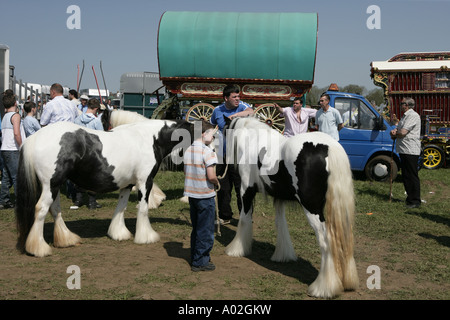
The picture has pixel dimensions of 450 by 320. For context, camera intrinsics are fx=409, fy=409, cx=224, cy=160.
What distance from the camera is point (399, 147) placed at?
26.1 ft

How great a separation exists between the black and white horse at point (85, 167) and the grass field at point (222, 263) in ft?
0.81

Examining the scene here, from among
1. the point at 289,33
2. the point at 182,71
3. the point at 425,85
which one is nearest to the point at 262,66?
the point at 289,33

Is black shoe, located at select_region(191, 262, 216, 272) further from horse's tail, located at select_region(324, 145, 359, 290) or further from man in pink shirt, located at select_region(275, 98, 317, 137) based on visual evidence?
man in pink shirt, located at select_region(275, 98, 317, 137)

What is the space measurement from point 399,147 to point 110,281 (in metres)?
6.11

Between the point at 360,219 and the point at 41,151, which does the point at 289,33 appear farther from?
the point at 41,151

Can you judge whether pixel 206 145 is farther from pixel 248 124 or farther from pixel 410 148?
pixel 410 148

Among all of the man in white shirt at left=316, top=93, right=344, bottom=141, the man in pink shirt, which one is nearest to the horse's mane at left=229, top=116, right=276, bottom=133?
the man in pink shirt

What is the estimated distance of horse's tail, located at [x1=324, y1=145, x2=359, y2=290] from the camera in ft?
12.5

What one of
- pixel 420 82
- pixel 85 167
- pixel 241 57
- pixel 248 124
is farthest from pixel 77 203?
pixel 420 82

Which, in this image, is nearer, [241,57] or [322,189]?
[322,189]

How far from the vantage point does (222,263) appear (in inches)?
190

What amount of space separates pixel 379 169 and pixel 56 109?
7563 mm

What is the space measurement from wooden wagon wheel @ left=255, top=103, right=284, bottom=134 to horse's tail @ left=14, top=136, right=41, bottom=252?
293 inches

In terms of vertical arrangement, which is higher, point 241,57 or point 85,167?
point 241,57
